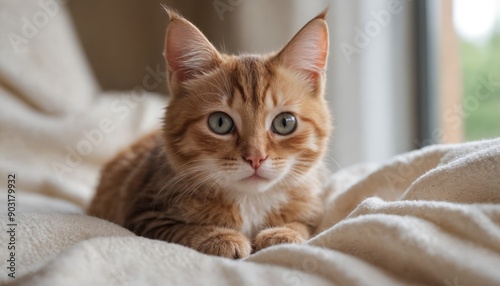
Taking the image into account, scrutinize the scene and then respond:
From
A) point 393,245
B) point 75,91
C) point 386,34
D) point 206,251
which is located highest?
point 386,34

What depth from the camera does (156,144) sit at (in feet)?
5.81

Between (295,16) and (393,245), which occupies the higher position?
(295,16)

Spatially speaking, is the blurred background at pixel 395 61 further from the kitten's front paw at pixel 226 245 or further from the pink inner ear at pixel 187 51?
the kitten's front paw at pixel 226 245

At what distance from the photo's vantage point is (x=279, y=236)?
127cm

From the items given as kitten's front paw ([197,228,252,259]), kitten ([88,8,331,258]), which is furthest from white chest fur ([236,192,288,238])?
kitten's front paw ([197,228,252,259])

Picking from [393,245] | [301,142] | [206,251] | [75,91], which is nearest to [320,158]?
[301,142]

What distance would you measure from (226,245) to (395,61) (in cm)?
167

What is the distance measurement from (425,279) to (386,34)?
1802 millimetres

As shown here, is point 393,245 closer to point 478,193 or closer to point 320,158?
point 478,193

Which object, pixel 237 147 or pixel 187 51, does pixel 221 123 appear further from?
pixel 187 51

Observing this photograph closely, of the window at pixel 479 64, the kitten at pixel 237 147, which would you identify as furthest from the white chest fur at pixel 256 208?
the window at pixel 479 64

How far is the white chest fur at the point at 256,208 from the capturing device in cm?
140

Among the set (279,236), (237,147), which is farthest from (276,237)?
(237,147)

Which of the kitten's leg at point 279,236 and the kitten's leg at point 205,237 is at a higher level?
the kitten's leg at point 205,237
